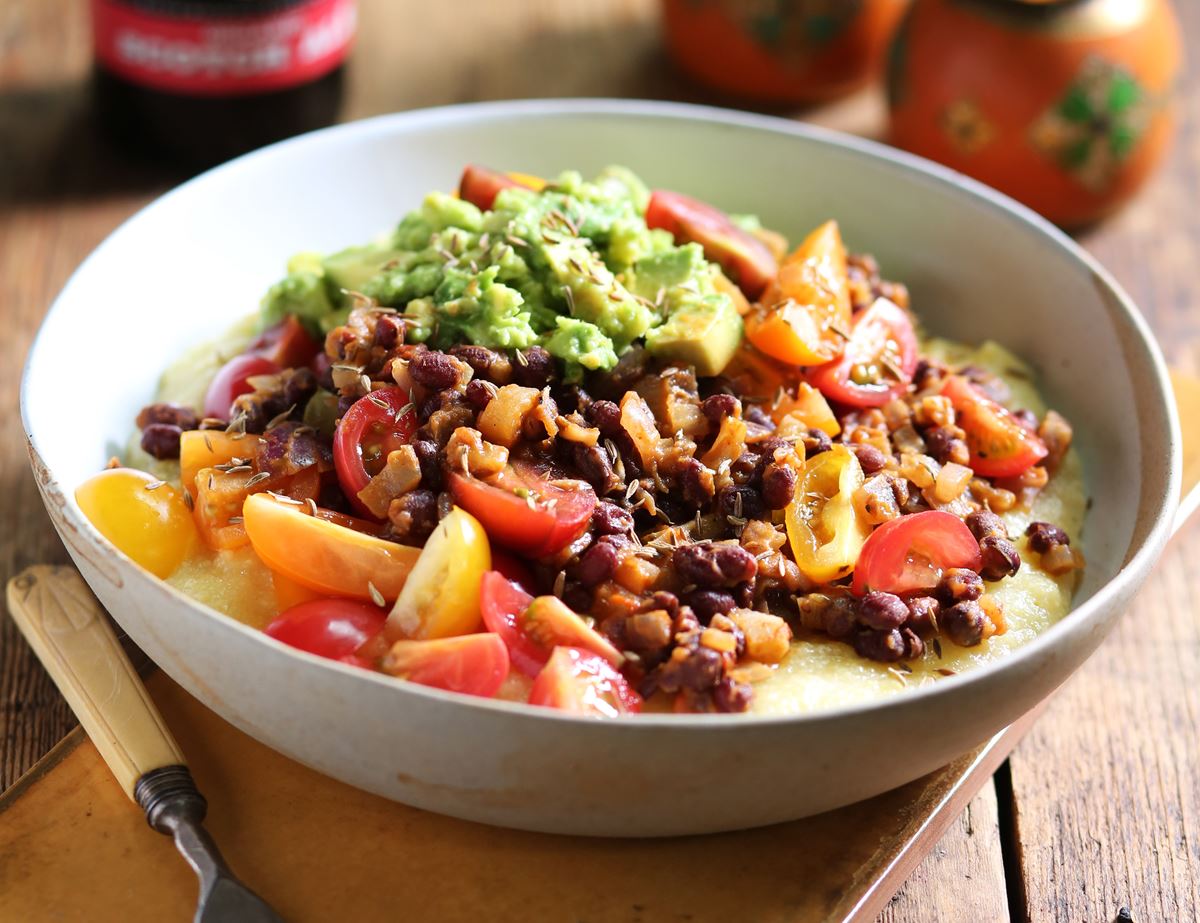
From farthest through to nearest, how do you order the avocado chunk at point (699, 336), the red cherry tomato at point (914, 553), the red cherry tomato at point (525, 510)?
the avocado chunk at point (699, 336), the red cherry tomato at point (914, 553), the red cherry tomato at point (525, 510)

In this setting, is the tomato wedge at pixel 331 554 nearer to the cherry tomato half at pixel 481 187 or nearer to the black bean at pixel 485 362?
the black bean at pixel 485 362

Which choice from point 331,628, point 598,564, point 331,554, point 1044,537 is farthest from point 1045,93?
point 331,628

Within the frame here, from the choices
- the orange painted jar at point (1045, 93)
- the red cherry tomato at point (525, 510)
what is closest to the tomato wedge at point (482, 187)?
the red cherry tomato at point (525, 510)

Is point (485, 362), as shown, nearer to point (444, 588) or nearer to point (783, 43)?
point (444, 588)

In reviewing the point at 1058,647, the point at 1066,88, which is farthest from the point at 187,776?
the point at 1066,88

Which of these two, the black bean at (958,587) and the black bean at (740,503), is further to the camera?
the black bean at (740,503)

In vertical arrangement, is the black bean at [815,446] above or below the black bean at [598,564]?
above

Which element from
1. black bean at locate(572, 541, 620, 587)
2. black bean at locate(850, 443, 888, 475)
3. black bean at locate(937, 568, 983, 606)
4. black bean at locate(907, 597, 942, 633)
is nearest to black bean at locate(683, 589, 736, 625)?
black bean at locate(572, 541, 620, 587)
